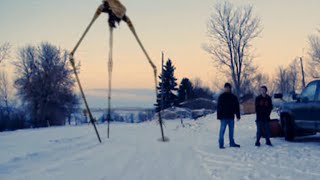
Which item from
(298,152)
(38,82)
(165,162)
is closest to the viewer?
(165,162)

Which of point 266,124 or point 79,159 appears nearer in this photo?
point 79,159

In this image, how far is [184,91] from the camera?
89.8 m

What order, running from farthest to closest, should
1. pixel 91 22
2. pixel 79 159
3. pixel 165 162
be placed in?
pixel 79 159
pixel 165 162
pixel 91 22

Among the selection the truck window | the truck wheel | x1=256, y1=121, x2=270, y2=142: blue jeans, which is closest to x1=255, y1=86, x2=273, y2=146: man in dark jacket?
x1=256, y1=121, x2=270, y2=142: blue jeans

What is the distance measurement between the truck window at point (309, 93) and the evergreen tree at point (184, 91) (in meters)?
73.7

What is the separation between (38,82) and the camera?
64.7 meters

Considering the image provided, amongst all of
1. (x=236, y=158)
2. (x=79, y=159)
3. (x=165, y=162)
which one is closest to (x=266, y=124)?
(x=236, y=158)

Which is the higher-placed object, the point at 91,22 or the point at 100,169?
the point at 91,22

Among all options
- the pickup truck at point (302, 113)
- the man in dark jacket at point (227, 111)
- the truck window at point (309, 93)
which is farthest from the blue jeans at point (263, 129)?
the truck window at point (309, 93)

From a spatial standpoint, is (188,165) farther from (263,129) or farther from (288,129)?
(288,129)

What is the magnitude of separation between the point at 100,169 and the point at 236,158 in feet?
10.8

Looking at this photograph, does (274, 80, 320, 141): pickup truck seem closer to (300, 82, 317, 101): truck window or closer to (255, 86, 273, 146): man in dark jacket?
(300, 82, 317, 101): truck window

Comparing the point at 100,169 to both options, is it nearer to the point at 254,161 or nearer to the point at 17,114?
the point at 254,161

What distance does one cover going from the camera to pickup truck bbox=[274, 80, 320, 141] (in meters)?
13.2
